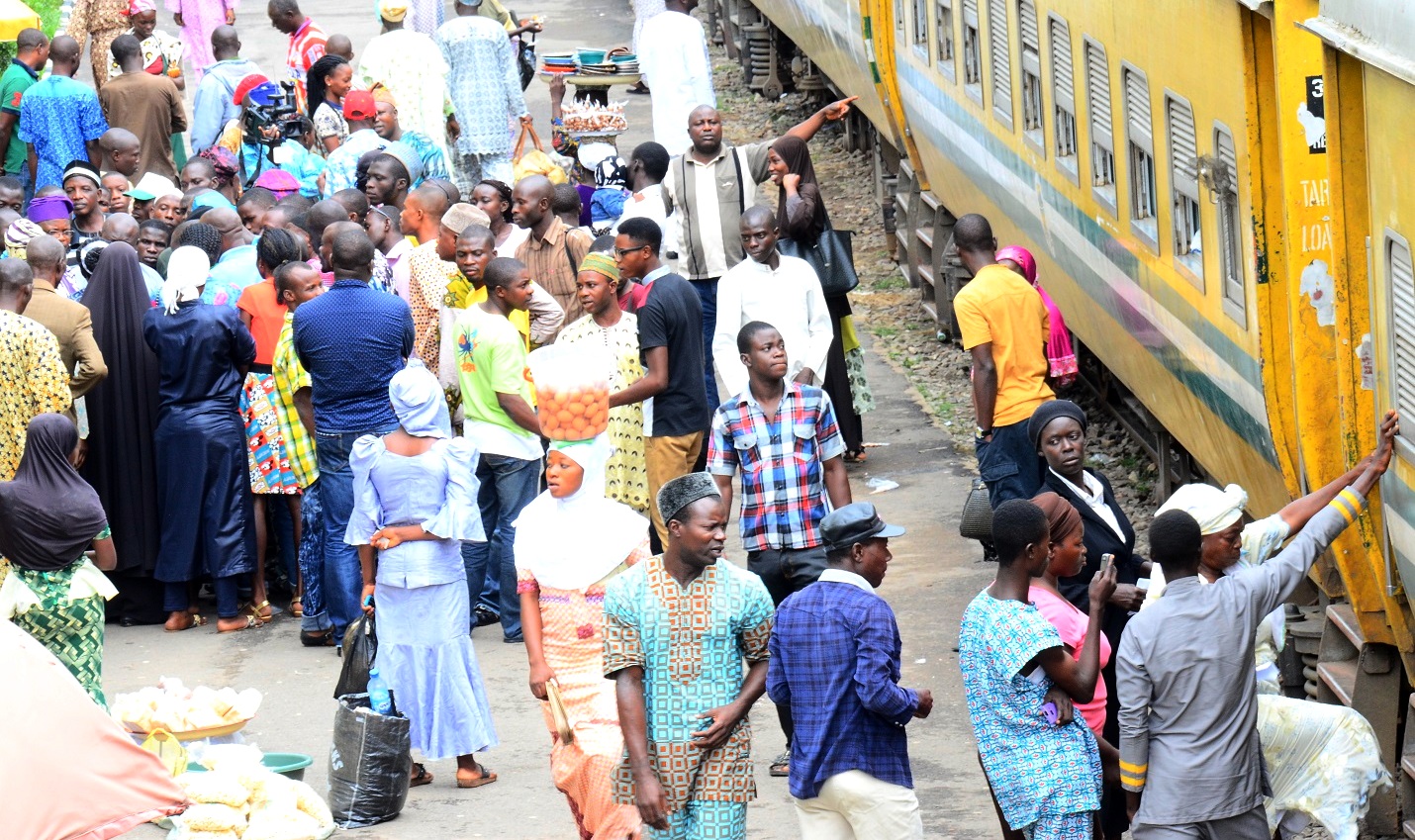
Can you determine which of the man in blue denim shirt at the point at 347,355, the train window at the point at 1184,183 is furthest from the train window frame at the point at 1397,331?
the man in blue denim shirt at the point at 347,355

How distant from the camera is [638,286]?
30.1 ft

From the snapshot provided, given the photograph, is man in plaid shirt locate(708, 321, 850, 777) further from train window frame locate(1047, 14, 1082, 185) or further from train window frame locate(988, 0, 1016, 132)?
train window frame locate(988, 0, 1016, 132)

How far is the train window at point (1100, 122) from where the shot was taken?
8.59 metres

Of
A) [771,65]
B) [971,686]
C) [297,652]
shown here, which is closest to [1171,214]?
[971,686]

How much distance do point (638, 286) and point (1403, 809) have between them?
417cm

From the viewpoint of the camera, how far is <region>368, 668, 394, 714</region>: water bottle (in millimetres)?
7113

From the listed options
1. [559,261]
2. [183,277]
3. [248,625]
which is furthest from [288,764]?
[559,261]

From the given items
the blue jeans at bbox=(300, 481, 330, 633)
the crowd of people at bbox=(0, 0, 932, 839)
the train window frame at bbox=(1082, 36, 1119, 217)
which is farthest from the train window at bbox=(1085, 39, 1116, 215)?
the blue jeans at bbox=(300, 481, 330, 633)

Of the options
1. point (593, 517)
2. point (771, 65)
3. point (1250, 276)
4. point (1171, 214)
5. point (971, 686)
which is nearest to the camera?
point (971, 686)

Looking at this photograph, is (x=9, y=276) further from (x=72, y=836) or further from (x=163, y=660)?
(x=72, y=836)

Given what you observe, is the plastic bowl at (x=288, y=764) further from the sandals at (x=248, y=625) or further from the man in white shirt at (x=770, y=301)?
the man in white shirt at (x=770, y=301)

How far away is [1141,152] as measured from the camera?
8148 mm

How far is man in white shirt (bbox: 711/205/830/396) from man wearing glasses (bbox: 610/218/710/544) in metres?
0.20

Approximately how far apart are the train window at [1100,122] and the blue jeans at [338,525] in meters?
3.15
